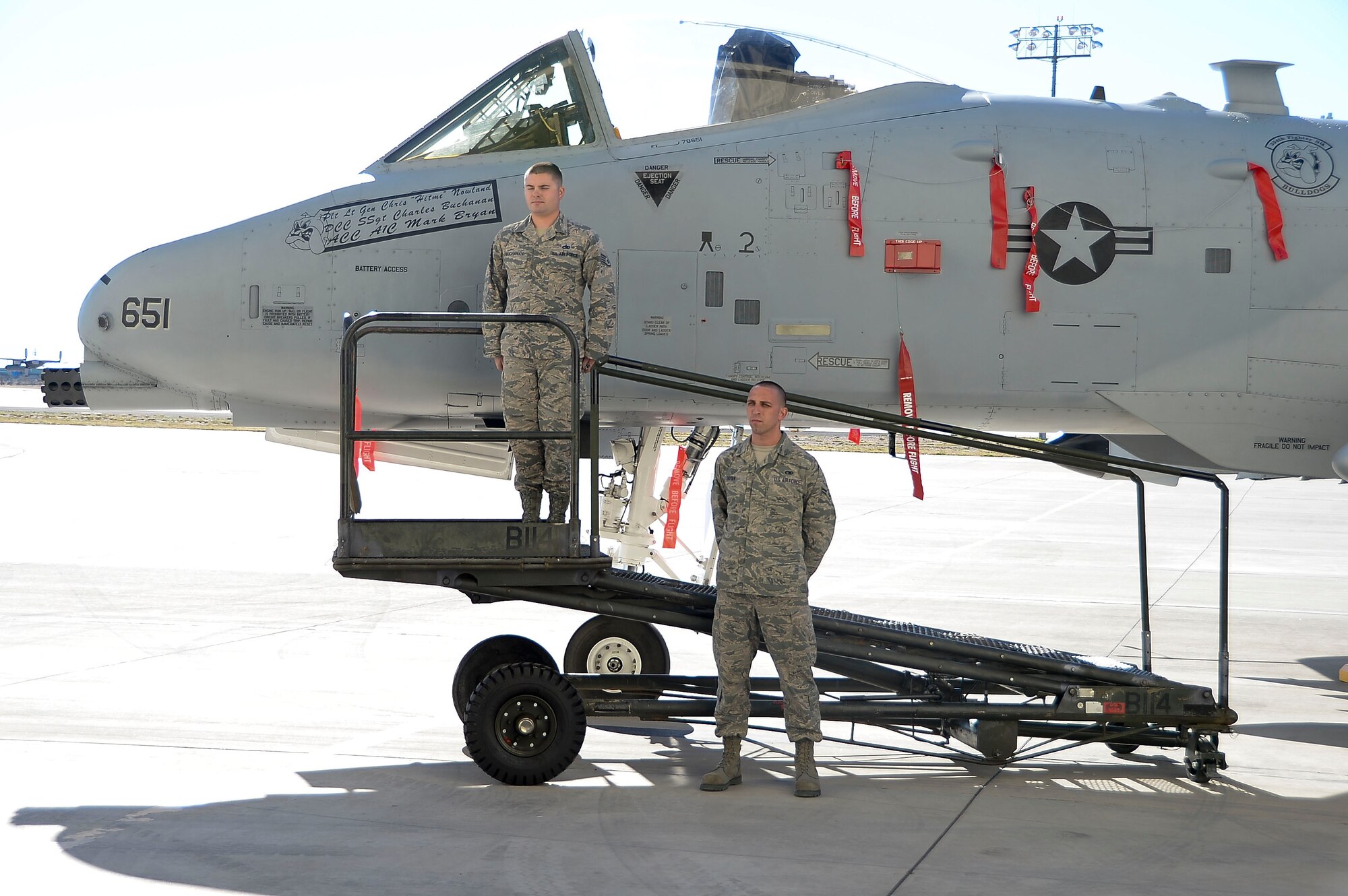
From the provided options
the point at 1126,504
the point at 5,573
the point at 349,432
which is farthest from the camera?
the point at 1126,504

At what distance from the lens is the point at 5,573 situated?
12680 mm

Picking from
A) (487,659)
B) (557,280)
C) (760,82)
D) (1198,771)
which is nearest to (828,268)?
(760,82)

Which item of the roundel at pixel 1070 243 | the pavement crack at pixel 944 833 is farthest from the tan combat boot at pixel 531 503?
the roundel at pixel 1070 243

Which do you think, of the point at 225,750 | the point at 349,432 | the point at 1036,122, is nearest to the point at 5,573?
the point at 225,750

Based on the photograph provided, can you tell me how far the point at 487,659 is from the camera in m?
6.50

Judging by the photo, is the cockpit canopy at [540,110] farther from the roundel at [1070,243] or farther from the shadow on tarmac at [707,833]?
the shadow on tarmac at [707,833]

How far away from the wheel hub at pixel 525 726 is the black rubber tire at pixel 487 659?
0.62 meters

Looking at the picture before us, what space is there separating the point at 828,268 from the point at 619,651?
8.69 feet

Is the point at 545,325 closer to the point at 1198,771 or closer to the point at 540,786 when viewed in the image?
the point at 540,786

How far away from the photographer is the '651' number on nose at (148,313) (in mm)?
6406

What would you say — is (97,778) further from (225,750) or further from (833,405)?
(833,405)

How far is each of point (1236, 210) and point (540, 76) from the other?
392 cm

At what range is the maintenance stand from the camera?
564 centimetres

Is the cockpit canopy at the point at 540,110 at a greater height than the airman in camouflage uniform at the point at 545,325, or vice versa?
the cockpit canopy at the point at 540,110
